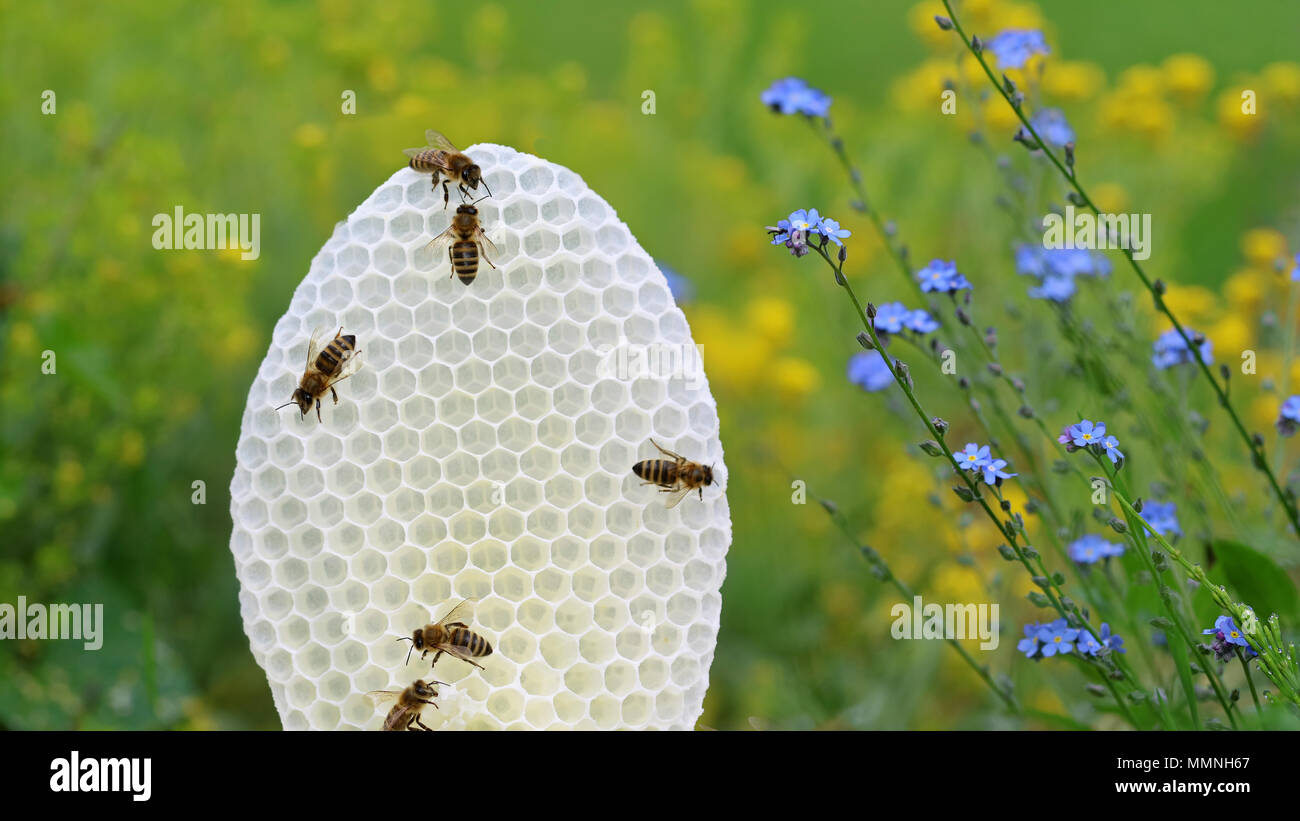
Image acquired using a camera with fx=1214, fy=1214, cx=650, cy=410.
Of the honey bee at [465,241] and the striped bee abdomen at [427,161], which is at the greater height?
the striped bee abdomen at [427,161]

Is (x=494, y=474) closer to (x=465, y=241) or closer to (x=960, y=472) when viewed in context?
(x=465, y=241)

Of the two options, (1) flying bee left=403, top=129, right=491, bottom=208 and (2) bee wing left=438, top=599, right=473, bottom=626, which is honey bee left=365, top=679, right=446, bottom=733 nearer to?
(2) bee wing left=438, top=599, right=473, bottom=626

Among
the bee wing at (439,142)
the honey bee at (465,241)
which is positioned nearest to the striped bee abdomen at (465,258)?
the honey bee at (465,241)

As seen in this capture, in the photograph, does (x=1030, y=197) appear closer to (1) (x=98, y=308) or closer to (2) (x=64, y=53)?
(1) (x=98, y=308)

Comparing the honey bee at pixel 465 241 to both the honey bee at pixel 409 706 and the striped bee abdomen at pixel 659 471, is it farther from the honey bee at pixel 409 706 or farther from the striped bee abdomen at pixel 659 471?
the honey bee at pixel 409 706
